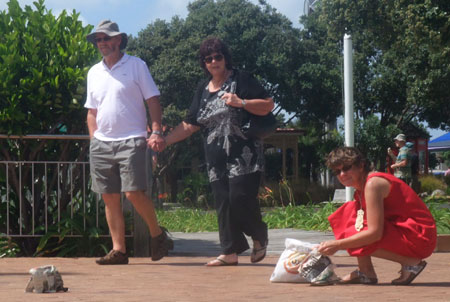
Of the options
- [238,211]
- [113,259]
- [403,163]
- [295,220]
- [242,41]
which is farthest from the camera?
[242,41]

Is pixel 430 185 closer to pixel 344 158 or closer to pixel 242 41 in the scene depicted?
pixel 242 41

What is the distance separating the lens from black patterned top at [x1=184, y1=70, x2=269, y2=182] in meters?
6.23

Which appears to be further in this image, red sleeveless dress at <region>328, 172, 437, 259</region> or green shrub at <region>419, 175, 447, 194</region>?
green shrub at <region>419, 175, 447, 194</region>

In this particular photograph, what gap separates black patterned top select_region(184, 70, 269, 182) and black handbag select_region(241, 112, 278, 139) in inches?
1.3

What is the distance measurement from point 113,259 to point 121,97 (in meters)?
1.24

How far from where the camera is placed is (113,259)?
6.49m

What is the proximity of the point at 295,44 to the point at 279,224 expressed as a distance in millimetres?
29233

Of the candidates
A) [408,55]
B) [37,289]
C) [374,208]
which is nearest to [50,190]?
[37,289]

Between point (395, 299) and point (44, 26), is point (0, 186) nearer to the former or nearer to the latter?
point (44, 26)

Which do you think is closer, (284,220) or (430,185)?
(284,220)

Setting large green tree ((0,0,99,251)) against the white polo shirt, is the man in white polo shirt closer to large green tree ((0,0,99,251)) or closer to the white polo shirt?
the white polo shirt

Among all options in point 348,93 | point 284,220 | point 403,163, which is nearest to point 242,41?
point 403,163

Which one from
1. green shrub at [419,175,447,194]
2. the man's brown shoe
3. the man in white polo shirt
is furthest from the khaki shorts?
green shrub at [419,175,447,194]

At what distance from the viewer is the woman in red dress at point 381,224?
15.7 ft
